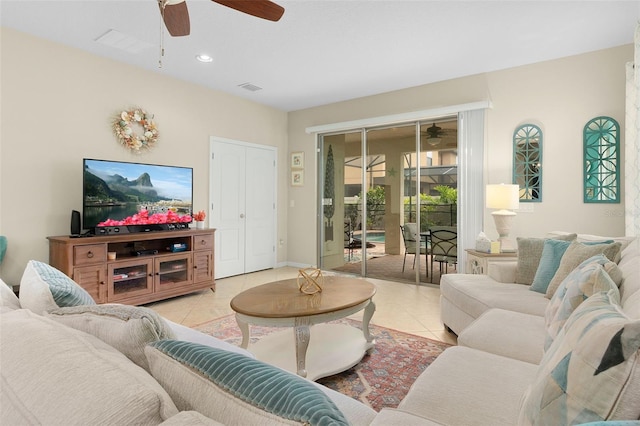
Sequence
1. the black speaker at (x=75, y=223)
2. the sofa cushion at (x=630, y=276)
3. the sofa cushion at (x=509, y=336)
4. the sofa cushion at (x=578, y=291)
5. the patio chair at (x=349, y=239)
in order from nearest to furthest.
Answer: the sofa cushion at (x=578, y=291)
the sofa cushion at (x=630, y=276)
the sofa cushion at (x=509, y=336)
the black speaker at (x=75, y=223)
the patio chair at (x=349, y=239)

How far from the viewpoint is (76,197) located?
12.4 feet

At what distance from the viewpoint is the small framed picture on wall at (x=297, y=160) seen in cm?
612

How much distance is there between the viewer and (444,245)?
15.7 ft

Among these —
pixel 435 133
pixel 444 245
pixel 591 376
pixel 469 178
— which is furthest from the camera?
pixel 435 133

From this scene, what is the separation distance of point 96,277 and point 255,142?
312 cm

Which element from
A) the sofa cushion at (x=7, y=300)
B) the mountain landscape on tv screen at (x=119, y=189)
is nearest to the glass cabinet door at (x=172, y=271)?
the mountain landscape on tv screen at (x=119, y=189)

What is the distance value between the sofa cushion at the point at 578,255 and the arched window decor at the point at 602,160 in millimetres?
1790

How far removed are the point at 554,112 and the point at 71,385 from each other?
15.8ft

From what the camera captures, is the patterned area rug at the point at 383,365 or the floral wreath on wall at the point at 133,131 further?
the floral wreath on wall at the point at 133,131

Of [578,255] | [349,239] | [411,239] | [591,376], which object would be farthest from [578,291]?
[349,239]

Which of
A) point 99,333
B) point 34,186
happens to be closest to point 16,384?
point 99,333

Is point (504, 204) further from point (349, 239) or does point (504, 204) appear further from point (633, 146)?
point (349, 239)

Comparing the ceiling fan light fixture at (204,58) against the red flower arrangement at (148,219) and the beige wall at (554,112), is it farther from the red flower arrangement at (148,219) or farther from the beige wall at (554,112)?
the beige wall at (554,112)

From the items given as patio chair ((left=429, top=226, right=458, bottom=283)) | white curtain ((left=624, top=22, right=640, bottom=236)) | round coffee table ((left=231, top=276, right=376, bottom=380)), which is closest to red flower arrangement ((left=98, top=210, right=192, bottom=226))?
round coffee table ((left=231, top=276, right=376, bottom=380))
